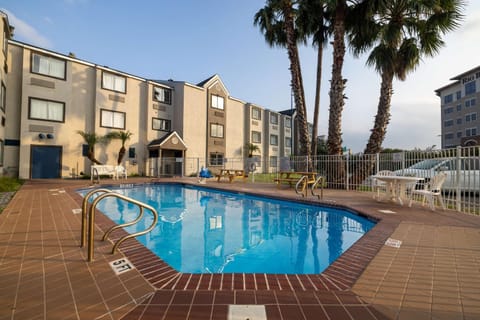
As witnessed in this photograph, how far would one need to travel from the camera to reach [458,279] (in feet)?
8.39

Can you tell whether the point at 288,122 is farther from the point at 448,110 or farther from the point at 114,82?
the point at 448,110

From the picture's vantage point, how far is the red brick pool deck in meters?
1.93

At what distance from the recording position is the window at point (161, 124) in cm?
2062

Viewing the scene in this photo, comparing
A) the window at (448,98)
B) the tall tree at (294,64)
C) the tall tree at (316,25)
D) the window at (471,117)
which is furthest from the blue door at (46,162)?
the window at (448,98)

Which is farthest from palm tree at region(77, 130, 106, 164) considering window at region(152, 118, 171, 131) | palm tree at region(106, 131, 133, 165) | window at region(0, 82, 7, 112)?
window at region(152, 118, 171, 131)

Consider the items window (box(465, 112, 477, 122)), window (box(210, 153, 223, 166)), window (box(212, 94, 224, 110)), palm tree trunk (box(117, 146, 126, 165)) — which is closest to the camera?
palm tree trunk (box(117, 146, 126, 165))

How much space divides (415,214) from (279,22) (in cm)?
1376

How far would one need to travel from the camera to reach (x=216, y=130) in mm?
25156

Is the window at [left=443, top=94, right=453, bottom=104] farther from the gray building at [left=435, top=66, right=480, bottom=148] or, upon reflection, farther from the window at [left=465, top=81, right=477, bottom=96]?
the window at [left=465, top=81, right=477, bottom=96]

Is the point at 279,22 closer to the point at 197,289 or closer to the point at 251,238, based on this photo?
the point at 251,238

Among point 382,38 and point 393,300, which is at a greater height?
point 382,38

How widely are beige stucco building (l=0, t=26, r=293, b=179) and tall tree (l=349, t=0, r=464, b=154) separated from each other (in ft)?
34.4

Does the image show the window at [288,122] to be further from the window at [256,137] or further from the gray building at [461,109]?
the gray building at [461,109]

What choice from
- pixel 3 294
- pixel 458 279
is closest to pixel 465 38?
pixel 458 279
